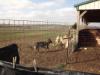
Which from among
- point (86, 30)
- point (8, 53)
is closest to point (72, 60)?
point (86, 30)

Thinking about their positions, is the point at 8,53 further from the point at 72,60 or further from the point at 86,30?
the point at 86,30

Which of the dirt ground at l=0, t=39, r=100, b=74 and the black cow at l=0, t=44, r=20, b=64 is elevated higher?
the black cow at l=0, t=44, r=20, b=64

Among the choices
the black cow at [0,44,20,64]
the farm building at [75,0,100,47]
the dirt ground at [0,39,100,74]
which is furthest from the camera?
the farm building at [75,0,100,47]

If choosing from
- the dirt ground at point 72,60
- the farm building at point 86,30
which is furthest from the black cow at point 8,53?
the farm building at point 86,30

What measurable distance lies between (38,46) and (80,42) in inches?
137

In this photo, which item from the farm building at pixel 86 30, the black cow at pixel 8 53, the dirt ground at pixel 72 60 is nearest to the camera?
the black cow at pixel 8 53

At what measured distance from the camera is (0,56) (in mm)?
9734

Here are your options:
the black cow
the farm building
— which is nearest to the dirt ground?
the farm building

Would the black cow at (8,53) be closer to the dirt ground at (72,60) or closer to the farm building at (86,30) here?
the dirt ground at (72,60)

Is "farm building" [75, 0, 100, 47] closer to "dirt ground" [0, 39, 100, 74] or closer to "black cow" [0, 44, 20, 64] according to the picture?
"dirt ground" [0, 39, 100, 74]

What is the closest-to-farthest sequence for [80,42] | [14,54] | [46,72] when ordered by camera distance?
[46,72] → [14,54] → [80,42]

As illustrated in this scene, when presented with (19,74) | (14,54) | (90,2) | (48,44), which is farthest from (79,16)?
(19,74)

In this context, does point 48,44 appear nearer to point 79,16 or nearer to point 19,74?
point 79,16

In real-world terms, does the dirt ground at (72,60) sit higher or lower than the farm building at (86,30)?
lower
